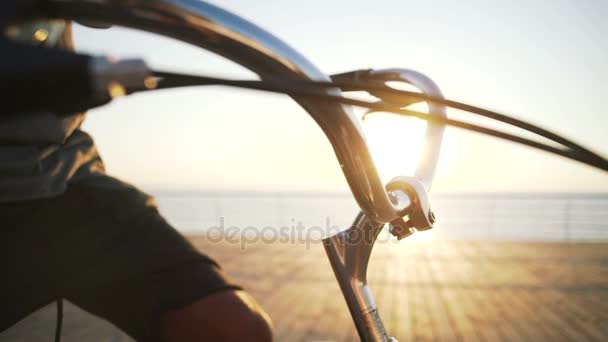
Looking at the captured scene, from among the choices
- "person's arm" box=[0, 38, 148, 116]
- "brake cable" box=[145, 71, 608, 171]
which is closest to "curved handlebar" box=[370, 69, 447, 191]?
"brake cable" box=[145, 71, 608, 171]

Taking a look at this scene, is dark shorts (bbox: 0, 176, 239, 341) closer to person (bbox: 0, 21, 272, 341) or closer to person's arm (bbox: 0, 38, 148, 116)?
person (bbox: 0, 21, 272, 341)

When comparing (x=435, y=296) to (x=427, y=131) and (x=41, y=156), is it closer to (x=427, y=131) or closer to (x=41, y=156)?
(x=427, y=131)

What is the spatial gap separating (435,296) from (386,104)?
14.2 feet

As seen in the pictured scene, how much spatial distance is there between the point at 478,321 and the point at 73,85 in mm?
3977

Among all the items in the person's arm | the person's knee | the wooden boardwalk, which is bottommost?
the wooden boardwalk

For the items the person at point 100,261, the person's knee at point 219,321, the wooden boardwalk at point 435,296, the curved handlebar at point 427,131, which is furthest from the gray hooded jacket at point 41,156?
the wooden boardwalk at point 435,296

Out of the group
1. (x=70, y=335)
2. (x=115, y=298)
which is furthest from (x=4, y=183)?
(x=70, y=335)

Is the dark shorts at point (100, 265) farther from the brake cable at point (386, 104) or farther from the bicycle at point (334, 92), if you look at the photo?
the brake cable at point (386, 104)

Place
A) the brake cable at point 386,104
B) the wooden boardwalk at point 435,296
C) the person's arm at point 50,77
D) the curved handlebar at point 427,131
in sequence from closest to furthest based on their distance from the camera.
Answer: the person's arm at point 50,77, the brake cable at point 386,104, the curved handlebar at point 427,131, the wooden boardwalk at point 435,296

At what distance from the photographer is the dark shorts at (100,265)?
2.57ft

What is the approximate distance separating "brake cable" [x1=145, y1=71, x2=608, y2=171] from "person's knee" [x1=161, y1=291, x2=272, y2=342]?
18.0 inches

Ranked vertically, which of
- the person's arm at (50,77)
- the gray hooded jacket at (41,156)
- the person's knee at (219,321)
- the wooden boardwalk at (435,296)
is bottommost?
the wooden boardwalk at (435,296)

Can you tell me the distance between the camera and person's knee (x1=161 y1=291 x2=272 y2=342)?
2.41 feet

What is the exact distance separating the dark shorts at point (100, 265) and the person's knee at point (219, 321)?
0.07 feet
